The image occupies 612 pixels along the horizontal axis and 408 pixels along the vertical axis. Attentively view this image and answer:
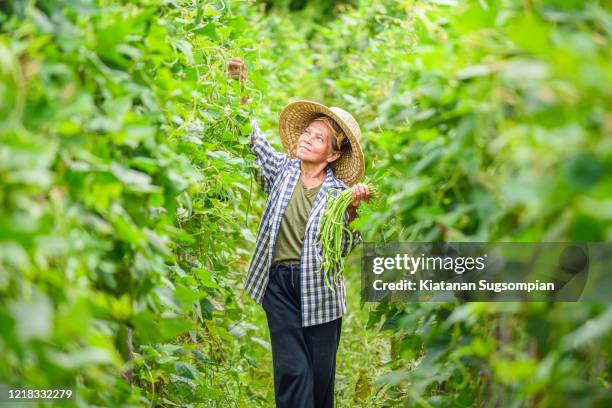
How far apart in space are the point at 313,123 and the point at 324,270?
0.70 metres

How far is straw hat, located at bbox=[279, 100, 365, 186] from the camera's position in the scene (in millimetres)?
3584

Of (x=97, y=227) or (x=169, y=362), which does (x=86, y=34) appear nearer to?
(x=97, y=227)

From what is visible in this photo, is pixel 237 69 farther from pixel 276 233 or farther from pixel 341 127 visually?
pixel 276 233

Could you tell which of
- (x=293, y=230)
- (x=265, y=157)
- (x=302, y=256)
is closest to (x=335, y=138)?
(x=265, y=157)

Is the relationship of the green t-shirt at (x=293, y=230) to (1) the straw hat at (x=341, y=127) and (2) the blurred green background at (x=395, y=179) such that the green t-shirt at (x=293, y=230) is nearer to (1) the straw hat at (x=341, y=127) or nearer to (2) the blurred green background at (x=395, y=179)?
(1) the straw hat at (x=341, y=127)

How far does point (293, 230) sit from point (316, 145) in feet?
1.31

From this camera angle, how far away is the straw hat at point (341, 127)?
11.8 ft

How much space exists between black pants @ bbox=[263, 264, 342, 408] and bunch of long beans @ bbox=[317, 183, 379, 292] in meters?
0.16

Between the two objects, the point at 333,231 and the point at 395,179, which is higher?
the point at 395,179

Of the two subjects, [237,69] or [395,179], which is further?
[237,69]

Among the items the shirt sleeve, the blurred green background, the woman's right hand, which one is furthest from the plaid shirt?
the blurred green background

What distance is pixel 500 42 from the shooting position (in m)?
1.78

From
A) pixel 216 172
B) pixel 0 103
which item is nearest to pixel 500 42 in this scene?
pixel 0 103

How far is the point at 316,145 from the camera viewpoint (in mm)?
3592
